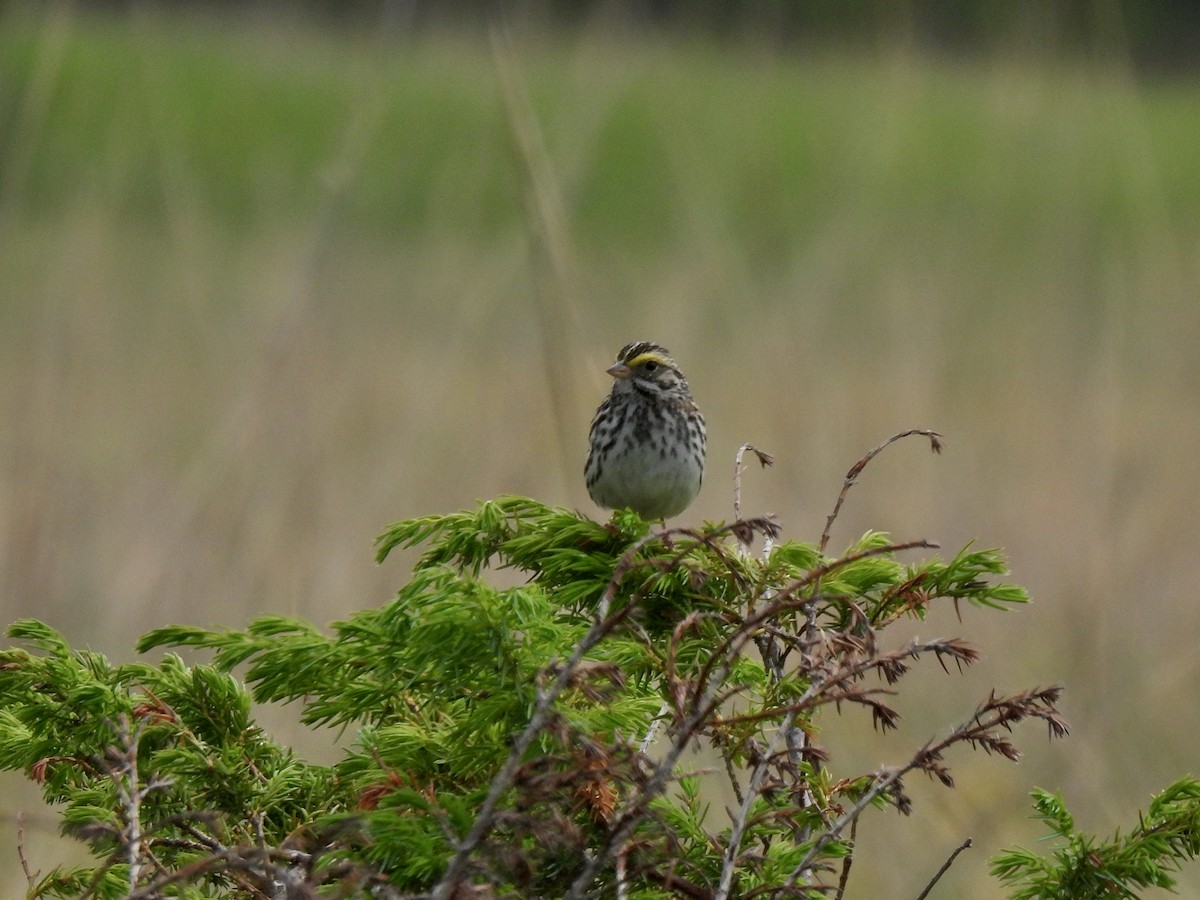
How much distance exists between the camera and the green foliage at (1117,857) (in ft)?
4.14

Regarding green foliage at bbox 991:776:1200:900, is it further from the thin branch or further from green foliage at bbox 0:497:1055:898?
the thin branch

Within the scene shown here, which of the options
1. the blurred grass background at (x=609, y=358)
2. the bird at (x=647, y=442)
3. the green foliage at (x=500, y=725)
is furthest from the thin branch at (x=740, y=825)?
the bird at (x=647, y=442)

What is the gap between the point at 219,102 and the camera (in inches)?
637

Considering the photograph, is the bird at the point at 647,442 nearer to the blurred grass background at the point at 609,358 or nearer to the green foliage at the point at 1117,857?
the blurred grass background at the point at 609,358

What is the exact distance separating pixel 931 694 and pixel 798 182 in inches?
445

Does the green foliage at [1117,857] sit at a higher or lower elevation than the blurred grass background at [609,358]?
lower

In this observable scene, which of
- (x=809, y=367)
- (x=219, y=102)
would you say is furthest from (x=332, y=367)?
(x=219, y=102)

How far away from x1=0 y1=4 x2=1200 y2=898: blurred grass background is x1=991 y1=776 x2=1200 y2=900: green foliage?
433mm

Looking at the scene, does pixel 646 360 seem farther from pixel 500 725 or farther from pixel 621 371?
pixel 500 725

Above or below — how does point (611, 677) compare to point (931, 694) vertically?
below

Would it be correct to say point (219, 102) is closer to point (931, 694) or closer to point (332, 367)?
point (332, 367)

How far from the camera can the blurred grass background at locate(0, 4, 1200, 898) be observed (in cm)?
328

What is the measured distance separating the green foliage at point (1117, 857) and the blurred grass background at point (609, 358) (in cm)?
43

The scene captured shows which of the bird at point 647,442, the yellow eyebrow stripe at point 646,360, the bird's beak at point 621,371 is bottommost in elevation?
the bird at point 647,442
